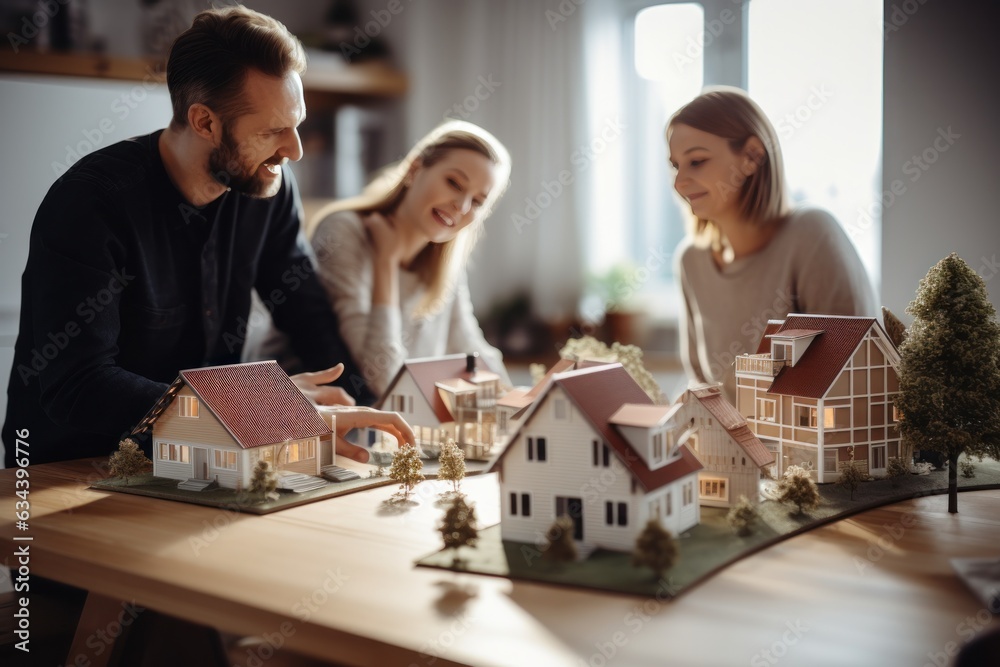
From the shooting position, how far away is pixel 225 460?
1.96 m

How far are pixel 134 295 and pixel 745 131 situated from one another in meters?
1.65

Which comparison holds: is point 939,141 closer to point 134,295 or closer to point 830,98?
point 830,98

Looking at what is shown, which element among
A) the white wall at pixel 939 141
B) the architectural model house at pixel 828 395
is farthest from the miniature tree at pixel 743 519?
the white wall at pixel 939 141

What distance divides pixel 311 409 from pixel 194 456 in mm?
273

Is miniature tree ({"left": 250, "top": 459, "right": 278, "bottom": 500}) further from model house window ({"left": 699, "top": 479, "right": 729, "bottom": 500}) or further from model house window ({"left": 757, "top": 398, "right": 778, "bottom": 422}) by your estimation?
model house window ({"left": 757, "top": 398, "right": 778, "bottom": 422})

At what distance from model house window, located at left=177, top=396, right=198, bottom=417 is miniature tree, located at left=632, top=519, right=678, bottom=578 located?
1062 millimetres

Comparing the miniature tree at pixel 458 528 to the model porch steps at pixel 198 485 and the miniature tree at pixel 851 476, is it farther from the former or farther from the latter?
the miniature tree at pixel 851 476

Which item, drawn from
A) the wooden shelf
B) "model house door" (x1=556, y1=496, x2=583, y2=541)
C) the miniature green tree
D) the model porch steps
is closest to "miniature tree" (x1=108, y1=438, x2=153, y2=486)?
the model porch steps

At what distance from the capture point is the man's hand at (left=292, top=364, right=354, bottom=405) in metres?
2.34

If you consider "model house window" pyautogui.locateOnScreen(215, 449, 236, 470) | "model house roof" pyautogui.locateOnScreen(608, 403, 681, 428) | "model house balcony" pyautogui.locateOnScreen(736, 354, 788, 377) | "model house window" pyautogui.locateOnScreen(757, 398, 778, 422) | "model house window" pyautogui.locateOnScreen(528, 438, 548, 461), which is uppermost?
"model house balcony" pyautogui.locateOnScreen(736, 354, 788, 377)

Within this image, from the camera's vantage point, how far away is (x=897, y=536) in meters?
1.60

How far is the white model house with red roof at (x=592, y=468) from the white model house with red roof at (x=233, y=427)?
0.63 meters

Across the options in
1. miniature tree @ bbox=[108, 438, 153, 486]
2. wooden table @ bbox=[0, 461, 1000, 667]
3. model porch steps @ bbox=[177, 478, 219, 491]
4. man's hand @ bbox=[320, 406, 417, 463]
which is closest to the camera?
wooden table @ bbox=[0, 461, 1000, 667]

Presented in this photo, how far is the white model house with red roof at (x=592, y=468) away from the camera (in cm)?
149
